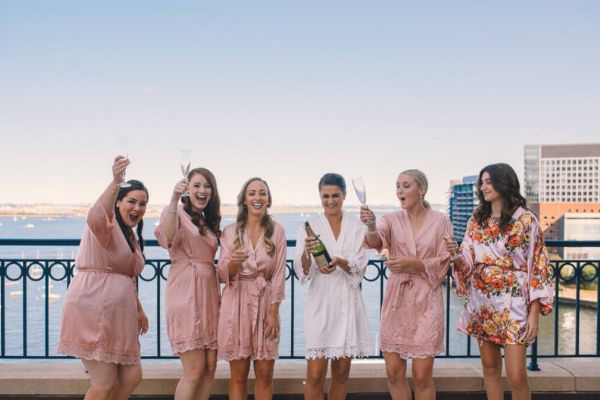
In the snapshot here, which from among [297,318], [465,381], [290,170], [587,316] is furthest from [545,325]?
[290,170]

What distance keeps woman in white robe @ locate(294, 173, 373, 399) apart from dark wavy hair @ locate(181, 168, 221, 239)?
0.57 m

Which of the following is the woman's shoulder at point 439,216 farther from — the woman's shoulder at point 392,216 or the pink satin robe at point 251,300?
the pink satin robe at point 251,300

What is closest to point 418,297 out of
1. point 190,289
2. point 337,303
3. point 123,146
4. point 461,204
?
point 337,303

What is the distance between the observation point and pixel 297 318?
36.9m

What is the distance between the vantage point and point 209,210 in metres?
3.88

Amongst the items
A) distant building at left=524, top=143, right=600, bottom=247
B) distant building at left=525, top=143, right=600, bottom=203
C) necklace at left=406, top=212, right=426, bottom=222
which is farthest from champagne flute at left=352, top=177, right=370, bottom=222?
distant building at left=525, top=143, right=600, bottom=203

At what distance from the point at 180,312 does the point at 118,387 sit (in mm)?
569

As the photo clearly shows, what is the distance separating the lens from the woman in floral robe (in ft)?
11.8

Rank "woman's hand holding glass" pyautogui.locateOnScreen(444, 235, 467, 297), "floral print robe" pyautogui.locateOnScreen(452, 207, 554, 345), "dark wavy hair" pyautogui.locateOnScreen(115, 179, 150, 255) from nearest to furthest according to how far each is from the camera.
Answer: "dark wavy hair" pyautogui.locateOnScreen(115, 179, 150, 255) → "floral print robe" pyautogui.locateOnScreen(452, 207, 554, 345) → "woman's hand holding glass" pyautogui.locateOnScreen(444, 235, 467, 297)

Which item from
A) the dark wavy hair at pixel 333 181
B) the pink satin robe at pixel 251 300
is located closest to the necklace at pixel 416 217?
the dark wavy hair at pixel 333 181

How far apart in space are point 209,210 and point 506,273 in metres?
1.96

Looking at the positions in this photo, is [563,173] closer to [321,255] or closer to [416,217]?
[416,217]

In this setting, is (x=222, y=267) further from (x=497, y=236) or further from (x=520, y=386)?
(x=520, y=386)

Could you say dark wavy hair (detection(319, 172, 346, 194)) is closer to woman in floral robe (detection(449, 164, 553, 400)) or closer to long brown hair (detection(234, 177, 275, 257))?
long brown hair (detection(234, 177, 275, 257))
